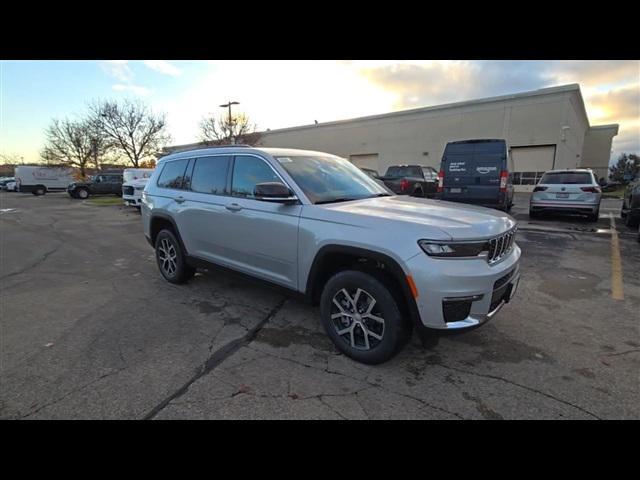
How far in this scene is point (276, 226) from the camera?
3.27 meters

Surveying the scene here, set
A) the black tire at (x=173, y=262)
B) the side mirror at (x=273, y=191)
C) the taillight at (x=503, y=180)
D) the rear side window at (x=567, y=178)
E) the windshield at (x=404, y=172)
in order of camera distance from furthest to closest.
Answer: the windshield at (x=404, y=172) < the rear side window at (x=567, y=178) < the taillight at (x=503, y=180) < the black tire at (x=173, y=262) < the side mirror at (x=273, y=191)

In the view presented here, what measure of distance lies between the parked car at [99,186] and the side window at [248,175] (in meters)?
27.3

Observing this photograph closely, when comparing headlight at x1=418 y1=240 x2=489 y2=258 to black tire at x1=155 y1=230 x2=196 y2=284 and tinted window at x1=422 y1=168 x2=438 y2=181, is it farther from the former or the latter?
tinted window at x1=422 y1=168 x2=438 y2=181

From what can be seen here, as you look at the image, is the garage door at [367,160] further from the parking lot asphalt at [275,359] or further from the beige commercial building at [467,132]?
the parking lot asphalt at [275,359]

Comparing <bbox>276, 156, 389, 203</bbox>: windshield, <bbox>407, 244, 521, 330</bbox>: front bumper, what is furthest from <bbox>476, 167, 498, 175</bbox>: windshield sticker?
<bbox>407, 244, 521, 330</bbox>: front bumper

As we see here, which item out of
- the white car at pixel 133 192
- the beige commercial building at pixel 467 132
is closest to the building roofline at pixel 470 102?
the beige commercial building at pixel 467 132

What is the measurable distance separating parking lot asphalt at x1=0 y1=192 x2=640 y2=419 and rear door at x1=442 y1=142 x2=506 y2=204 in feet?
15.2

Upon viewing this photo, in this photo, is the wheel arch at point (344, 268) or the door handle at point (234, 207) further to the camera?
the door handle at point (234, 207)

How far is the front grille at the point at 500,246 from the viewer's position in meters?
2.60

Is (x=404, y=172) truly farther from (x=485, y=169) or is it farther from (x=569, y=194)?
(x=569, y=194)

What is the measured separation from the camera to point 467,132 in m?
26.6

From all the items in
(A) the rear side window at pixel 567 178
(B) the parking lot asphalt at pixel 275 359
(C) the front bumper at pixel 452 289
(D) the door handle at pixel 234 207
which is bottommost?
(B) the parking lot asphalt at pixel 275 359

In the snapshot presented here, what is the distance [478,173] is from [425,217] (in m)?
7.80
